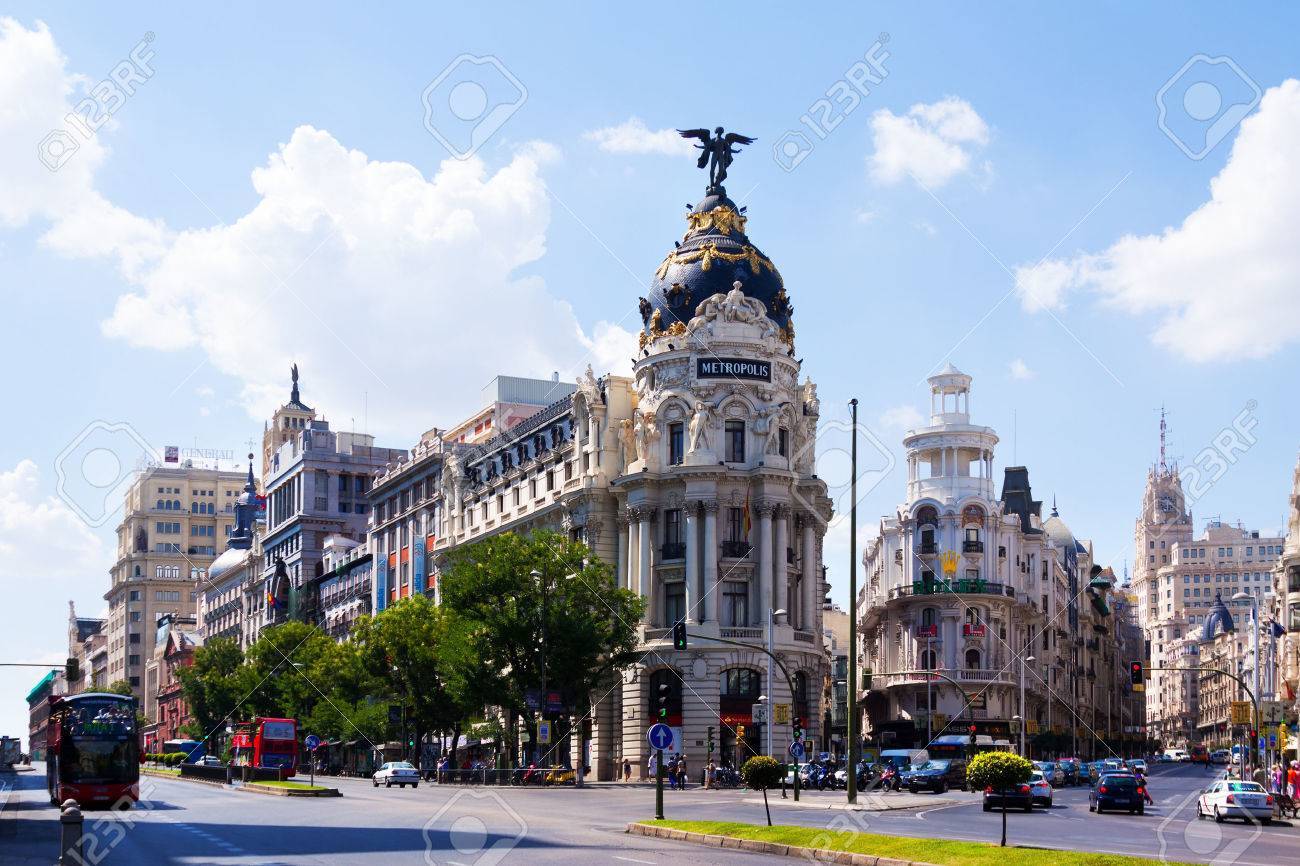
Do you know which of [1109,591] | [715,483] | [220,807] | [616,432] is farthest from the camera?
[1109,591]

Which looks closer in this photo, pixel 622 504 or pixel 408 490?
pixel 622 504

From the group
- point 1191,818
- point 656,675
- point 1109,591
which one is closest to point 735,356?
point 656,675

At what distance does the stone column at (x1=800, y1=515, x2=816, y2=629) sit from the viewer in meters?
88.0

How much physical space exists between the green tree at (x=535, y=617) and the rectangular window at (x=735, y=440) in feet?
33.5

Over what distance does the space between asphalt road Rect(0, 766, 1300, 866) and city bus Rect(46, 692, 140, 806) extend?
1.40 meters

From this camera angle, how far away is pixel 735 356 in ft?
281

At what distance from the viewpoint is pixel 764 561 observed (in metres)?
85.2

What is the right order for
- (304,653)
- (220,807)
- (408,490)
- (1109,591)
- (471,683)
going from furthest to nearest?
(1109,591), (408,490), (304,653), (471,683), (220,807)

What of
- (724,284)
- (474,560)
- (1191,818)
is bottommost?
(1191,818)

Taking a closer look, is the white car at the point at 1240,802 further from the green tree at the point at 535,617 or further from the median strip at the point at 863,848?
the green tree at the point at 535,617

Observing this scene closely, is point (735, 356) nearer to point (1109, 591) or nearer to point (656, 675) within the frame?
point (656, 675)

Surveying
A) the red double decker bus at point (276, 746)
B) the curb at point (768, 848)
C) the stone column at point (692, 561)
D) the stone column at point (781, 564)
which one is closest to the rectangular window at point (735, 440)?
the stone column at point (692, 561)

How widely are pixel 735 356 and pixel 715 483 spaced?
6904 mm

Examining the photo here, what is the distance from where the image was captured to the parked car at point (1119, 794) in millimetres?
53312
